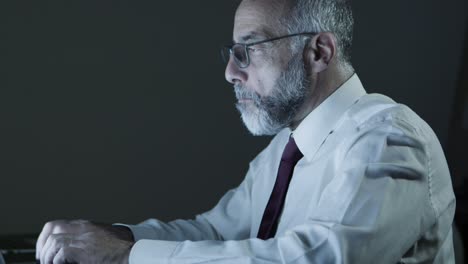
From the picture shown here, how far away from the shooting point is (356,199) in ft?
3.80

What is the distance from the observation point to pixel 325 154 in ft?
4.81

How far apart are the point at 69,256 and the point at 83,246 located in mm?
33

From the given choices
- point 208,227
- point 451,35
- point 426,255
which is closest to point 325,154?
point 426,255

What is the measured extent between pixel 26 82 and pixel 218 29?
2.59 ft

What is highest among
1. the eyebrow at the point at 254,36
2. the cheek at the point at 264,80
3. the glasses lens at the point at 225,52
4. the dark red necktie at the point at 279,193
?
the eyebrow at the point at 254,36

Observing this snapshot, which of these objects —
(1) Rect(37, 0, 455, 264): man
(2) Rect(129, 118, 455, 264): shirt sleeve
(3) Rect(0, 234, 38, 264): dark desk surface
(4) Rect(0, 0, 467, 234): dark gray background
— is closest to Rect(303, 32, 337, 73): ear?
(1) Rect(37, 0, 455, 264): man

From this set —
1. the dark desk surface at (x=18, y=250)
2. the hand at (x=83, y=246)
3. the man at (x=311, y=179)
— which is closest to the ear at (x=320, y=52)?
the man at (x=311, y=179)

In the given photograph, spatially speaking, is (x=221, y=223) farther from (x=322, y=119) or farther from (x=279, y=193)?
(x=322, y=119)

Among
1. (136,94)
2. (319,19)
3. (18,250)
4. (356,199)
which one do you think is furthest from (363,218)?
(136,94)

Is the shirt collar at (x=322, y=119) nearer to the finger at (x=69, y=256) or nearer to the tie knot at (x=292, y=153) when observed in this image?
the tie knot at (x=292, y=153)

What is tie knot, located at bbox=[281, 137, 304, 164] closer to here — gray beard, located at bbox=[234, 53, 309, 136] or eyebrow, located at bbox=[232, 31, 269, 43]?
gray beard, located at bbox=[234, 53, 309, 136]

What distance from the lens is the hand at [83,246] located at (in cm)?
125

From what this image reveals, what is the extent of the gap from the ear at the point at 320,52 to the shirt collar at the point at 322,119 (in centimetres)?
7

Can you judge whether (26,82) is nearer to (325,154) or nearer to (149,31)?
(149,31)
